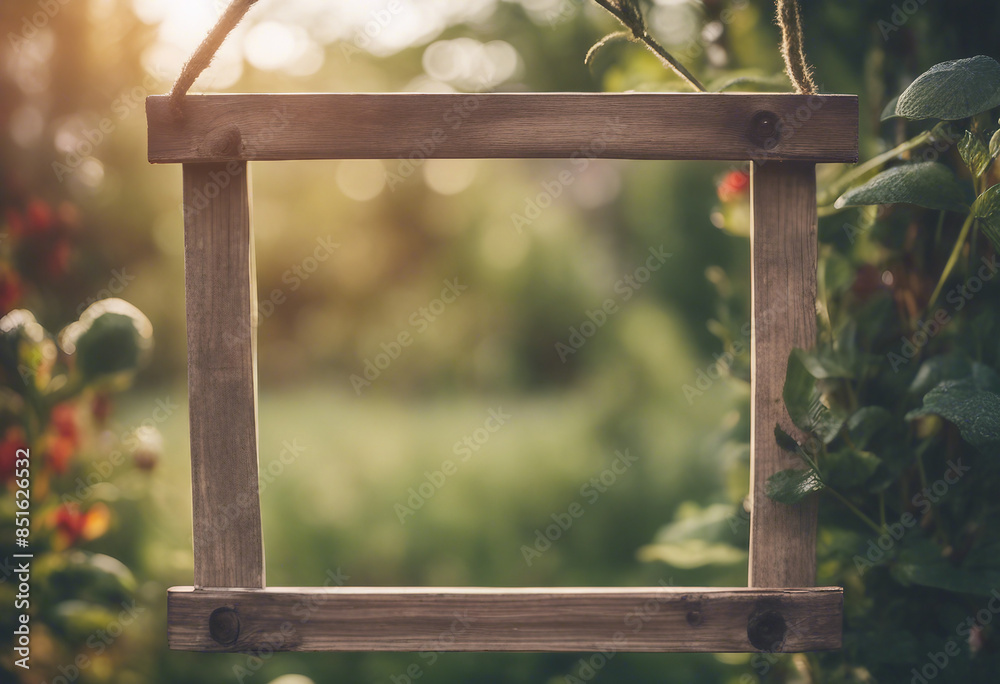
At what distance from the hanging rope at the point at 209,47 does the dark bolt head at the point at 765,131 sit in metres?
0.43

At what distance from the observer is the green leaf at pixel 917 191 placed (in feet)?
1.64

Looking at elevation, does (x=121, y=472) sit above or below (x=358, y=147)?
below

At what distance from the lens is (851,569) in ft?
2.27

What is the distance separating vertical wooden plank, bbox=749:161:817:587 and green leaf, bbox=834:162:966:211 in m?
0.04

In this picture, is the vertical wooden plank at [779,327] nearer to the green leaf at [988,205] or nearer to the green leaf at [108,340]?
the green leaf at [988,205]

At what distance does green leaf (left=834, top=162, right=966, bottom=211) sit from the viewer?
0.50 meters

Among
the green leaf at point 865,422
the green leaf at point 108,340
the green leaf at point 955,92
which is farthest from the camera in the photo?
the green leaf at point 108,340

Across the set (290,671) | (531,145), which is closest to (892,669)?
(531,145)

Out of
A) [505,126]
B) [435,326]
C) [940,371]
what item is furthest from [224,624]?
[435,326]

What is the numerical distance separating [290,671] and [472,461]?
26.3 inches

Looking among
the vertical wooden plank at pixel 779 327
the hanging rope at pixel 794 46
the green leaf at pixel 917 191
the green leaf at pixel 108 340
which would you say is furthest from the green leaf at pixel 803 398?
the green leaf at pixel 108 340

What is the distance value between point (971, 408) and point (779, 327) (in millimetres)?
160

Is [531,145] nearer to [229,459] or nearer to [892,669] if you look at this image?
[229,459]

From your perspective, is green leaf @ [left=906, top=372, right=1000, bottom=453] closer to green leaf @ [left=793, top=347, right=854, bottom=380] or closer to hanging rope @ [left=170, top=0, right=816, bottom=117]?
green leaf @ [left=793, top=347, right=854, bottom=380]
